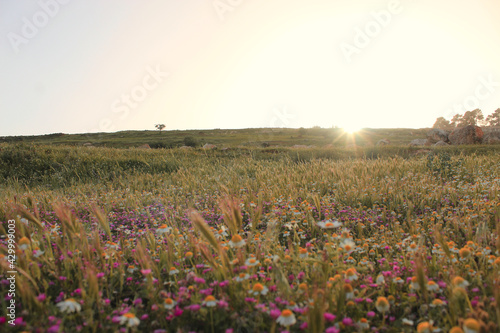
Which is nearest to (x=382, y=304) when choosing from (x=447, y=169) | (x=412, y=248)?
(x=412, y=248)

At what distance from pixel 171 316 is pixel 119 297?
0.78 metres

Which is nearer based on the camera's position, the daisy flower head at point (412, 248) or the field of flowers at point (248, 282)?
the field of flowers at point (248, 282)

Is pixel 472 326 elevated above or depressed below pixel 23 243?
below

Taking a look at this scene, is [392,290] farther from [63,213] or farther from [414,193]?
[414,193]

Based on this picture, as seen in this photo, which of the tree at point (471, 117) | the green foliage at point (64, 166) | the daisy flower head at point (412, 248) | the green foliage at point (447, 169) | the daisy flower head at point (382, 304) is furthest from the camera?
the tree at point (471, 117)

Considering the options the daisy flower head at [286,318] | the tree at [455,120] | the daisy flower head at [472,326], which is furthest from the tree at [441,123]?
the daisy flower head at [286,318]

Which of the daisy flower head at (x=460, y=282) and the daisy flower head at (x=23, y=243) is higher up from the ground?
the daisy flower head at (x=23, y=243)

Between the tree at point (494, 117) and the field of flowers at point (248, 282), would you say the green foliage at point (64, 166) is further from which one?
the tree at point (494, 117)

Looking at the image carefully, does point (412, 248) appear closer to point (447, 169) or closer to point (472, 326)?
point (472, 326)

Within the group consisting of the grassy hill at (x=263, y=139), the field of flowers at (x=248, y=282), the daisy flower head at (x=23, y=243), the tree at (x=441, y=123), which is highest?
the tree at (x=441, y=123)

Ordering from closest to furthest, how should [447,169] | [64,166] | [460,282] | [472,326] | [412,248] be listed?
1. [472,326]
2. [460,282]
3. [412,248]
4. [447,169]
5. [64,166]

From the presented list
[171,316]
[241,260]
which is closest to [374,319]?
[241,260]

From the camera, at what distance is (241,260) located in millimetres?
2387

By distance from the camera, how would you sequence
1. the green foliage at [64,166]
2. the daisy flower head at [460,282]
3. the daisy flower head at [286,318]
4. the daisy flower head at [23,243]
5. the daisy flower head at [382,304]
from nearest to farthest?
the daisy flower head at [286,318], the daisy flower head at [382,304], the daisy flower head at [460,282], the daisy flower head at [23,243], the green foliage at [64,166]
